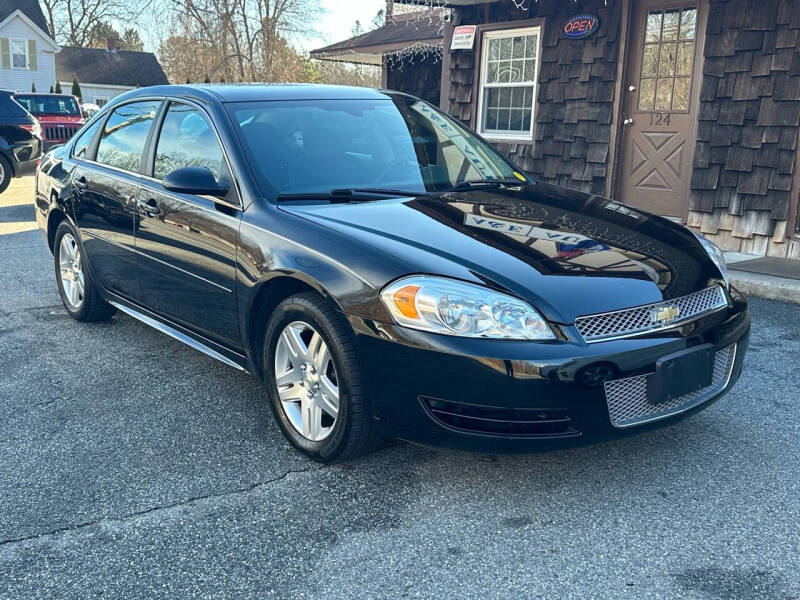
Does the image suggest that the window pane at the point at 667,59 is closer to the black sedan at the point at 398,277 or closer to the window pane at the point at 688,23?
the window pane at the point at 688,23

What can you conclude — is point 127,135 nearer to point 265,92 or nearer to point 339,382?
point 265,92

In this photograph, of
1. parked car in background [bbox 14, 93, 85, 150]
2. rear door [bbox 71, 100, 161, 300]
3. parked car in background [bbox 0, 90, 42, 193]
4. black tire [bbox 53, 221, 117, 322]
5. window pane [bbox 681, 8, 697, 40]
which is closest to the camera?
rear door [bbox 71, 100, 161, 300]

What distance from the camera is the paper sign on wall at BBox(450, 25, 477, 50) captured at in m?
10.6

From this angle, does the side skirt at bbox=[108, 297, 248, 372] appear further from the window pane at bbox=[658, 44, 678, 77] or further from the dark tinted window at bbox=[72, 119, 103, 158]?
the window pane at bbox=[658, 44, 678, 77]

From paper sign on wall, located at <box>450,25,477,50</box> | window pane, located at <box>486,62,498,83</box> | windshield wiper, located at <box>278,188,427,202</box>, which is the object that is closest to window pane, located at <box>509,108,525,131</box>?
window pane, located at <box>486,62,498,83</box>

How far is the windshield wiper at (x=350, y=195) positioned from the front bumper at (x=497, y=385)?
0.83 m

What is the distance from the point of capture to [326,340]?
9.84ft

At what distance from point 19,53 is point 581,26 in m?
42.0

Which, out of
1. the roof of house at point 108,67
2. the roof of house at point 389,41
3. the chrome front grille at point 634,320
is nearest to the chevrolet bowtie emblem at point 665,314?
the chrome front grille at point 634,320

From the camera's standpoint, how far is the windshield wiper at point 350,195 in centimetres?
348

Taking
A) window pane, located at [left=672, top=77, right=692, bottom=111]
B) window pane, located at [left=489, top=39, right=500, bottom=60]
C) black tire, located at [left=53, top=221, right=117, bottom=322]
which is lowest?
black tire, located at [left=53, top=221, right=117, bottom=322]

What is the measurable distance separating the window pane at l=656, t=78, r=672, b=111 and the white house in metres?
41.6

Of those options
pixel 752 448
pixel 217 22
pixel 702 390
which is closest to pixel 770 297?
pixel 752 448

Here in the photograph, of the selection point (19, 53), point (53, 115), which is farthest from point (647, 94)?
point (19, 53)
